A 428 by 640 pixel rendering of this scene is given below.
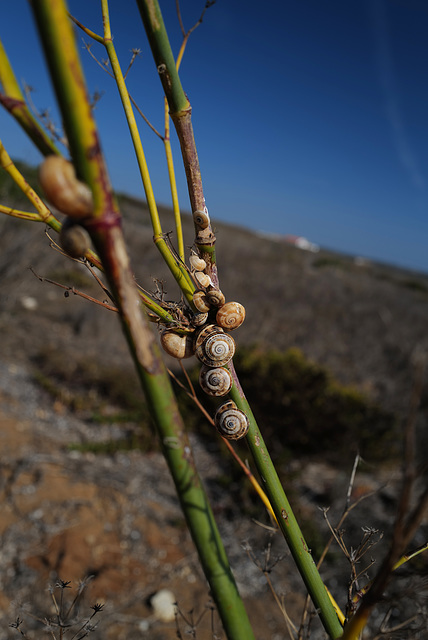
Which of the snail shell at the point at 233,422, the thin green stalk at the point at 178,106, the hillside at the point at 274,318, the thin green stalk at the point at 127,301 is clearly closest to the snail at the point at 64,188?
the thin green stalk at the point at 127,301

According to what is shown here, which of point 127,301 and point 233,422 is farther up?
point 127,301

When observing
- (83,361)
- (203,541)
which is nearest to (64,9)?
(203,541)

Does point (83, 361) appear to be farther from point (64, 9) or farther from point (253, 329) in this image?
point (64, 9)

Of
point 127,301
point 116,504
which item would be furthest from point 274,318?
point 127,301

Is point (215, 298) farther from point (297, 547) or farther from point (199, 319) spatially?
point (297, 547)

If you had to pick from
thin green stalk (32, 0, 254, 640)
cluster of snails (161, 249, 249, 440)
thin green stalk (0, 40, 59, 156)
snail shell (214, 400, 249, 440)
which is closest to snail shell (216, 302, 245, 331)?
cluster of snails (161, 249, 249, 440)

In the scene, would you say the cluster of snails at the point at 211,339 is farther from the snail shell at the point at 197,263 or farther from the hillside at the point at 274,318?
the hillside at the point at 274,318
